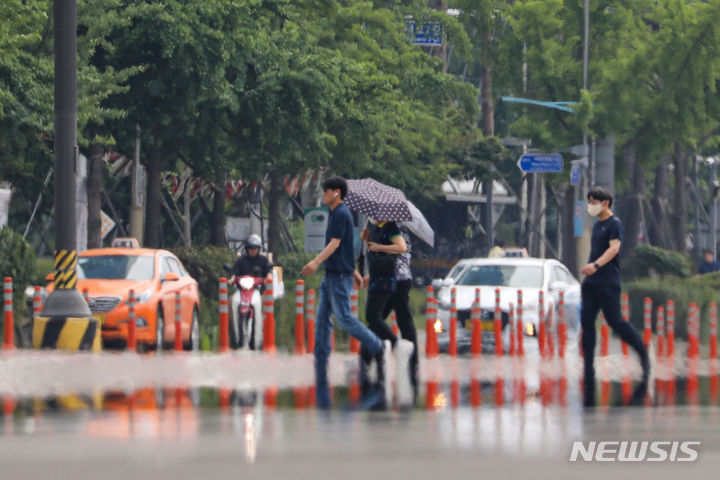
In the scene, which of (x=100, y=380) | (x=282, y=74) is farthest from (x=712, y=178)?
(x=100, y=380)

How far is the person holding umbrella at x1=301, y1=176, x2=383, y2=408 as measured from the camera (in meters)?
14.7

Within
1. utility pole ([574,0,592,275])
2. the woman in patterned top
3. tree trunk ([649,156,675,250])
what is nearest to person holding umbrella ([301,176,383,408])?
the woman in patterned top

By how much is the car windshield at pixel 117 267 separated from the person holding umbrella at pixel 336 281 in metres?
7.28

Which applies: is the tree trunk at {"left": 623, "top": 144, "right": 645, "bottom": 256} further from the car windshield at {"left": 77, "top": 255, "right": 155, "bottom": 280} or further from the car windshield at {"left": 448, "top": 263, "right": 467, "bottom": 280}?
the car windshield at {"left": 77, "top": 255, "right": 155, "bottom": 280}

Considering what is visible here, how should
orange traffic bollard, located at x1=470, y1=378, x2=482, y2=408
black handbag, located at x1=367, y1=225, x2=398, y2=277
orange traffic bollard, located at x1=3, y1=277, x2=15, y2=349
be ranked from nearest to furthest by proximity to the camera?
orange traffic bollard, located at x1=470, y1=378, x2=482, y2=408
black handbag, located at x1=367, y1=225, x2=398, y2=277
orange traffic bollard, located at x1=3, y1=277, x2=15, y2=349

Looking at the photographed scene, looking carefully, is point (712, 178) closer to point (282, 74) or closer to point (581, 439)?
point (282, 74)

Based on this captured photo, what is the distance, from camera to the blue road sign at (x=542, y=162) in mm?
43625

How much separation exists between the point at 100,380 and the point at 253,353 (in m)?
4.24

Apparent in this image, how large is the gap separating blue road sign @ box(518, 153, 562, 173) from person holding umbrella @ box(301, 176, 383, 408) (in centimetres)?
2892

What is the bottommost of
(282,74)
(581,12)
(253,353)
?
(253,353)

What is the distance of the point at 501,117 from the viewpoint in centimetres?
6881

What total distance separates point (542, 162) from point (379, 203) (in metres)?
25.1

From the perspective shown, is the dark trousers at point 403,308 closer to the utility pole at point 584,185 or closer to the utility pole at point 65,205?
the utility pole at point 65,205

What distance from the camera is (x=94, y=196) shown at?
108ft
